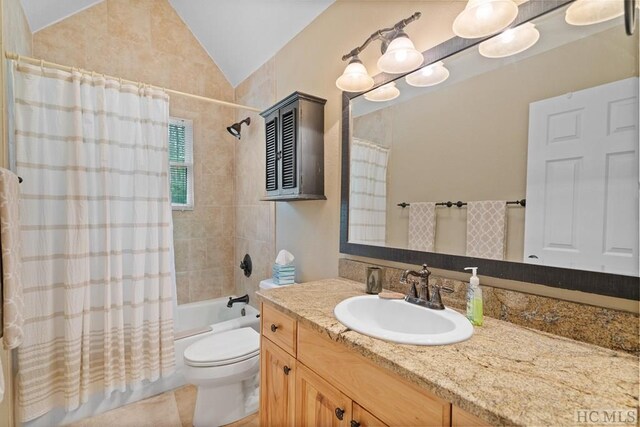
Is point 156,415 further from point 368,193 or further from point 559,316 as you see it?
point 559,316

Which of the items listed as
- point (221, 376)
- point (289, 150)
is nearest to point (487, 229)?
point (289, 150)

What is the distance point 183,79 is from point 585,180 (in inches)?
119

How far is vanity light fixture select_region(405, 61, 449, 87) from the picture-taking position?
→ 1.23m

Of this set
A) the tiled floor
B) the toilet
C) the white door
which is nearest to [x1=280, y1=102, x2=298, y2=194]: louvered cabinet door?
the toilet

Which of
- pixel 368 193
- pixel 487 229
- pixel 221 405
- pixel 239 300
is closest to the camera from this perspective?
pixel 487 229

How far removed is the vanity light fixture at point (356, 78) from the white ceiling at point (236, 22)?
2.11 feet

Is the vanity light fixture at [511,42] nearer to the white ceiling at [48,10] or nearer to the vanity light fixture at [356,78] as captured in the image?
the vanity light fixture at [356,78]

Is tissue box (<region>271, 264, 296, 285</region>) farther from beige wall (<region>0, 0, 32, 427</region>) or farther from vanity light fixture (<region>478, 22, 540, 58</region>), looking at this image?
vanity light fixture (<region>478, 22, 540, 58</region>)

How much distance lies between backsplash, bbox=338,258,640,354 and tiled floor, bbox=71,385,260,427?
154 cm

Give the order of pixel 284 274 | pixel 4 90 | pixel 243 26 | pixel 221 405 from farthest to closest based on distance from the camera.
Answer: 1. pixel 243 26
2. pixel 284 274
3. pixel 221 405
4. pixel 4 90

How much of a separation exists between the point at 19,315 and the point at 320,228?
141 centimetres

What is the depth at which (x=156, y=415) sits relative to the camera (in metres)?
1.79

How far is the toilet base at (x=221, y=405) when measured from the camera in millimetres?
1671

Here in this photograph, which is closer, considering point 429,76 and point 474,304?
point 474,304
